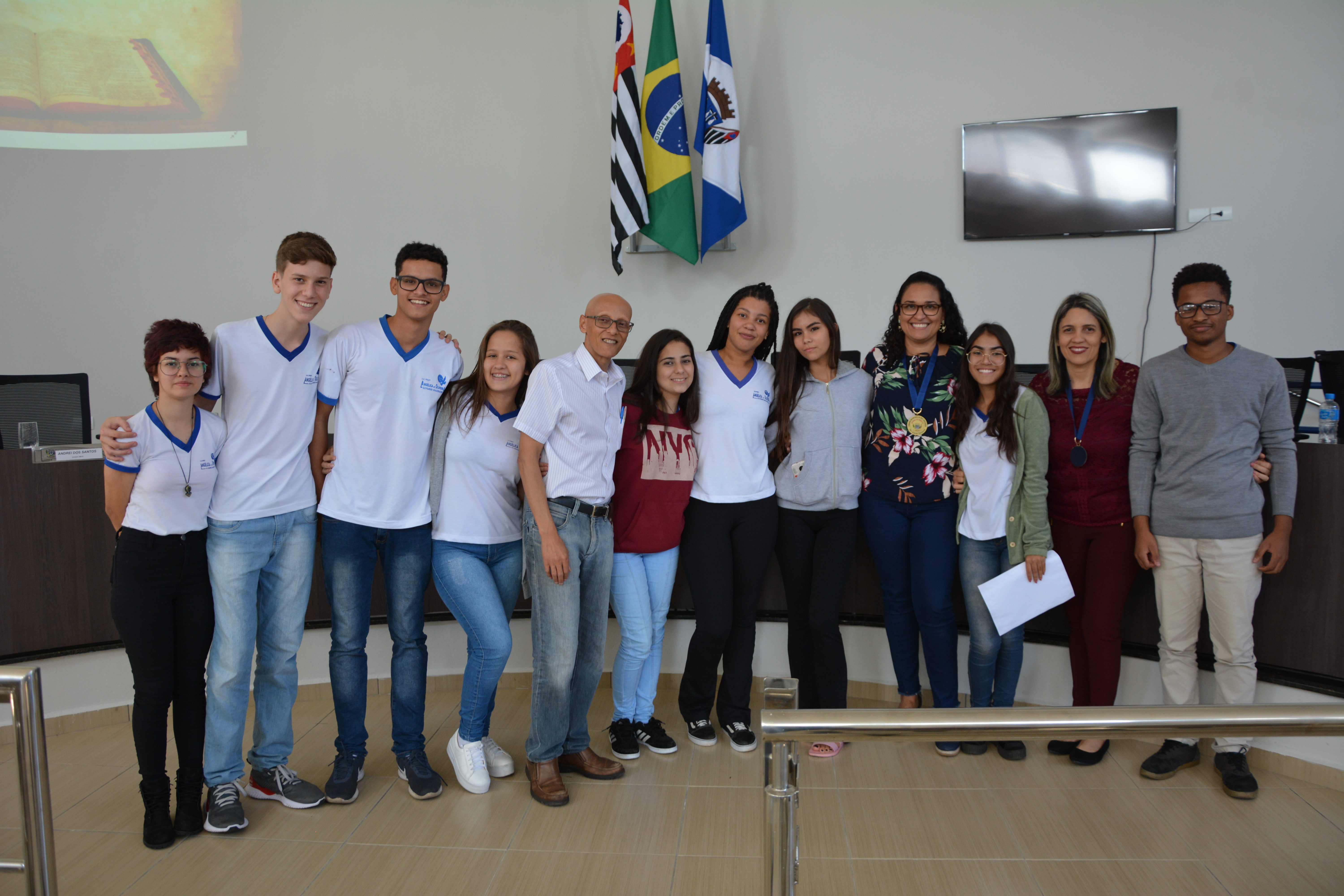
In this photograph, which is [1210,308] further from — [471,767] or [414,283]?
[471,767]

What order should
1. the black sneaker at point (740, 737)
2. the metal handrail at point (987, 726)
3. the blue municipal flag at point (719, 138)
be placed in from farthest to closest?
the blue municipal flag at point (719, 138) → the black sneaker at point (740, 737) → the metal handrail at point (987, 726)

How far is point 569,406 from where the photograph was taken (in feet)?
8.28

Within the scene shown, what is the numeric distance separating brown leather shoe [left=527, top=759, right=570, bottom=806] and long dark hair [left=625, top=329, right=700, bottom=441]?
105cm

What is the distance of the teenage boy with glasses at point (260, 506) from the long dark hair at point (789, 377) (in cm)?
144

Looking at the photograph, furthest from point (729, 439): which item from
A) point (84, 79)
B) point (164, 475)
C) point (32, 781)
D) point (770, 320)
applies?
point (84, 79)

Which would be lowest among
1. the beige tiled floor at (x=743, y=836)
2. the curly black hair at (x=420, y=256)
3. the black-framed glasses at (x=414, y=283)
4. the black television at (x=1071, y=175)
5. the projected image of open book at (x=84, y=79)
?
the beige tiled floor at (x=743, y=836)

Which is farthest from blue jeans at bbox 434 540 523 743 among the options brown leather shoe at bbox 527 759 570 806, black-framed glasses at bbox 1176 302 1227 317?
black-framed glasses at bbox 1176 302 1227 317

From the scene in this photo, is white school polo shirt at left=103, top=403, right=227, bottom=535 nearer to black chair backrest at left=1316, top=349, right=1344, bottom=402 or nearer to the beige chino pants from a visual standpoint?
the beige chino pants

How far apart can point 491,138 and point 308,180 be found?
116 cm

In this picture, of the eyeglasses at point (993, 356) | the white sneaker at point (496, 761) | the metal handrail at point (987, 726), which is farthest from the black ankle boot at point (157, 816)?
the eyeglasses at point (993, 356)

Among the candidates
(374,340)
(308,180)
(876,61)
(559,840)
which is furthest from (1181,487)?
(308,180)

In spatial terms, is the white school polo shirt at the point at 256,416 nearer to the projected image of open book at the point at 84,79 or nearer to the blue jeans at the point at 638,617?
the blue jeans at the point at 638,617

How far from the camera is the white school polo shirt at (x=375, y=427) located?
2514 mm

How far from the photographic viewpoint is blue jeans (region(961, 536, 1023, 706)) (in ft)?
9.27
